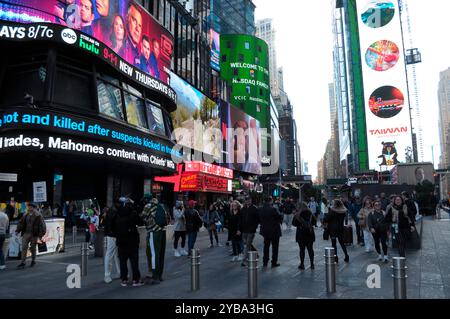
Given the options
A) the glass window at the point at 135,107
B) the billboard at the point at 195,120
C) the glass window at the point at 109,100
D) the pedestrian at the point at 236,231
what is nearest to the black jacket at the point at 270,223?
the pedestrian at the point at 236,231

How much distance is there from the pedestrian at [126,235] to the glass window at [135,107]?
11033 mm

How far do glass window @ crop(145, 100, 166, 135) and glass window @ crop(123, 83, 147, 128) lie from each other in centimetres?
41

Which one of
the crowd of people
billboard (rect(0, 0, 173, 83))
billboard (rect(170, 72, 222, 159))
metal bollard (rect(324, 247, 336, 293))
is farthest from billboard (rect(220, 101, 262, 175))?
metal bollard (rect(324, 247, 336, 293))

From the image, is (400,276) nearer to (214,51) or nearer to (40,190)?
(40,190)

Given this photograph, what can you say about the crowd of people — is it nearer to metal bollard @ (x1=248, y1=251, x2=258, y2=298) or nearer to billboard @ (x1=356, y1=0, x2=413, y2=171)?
metal bollard @ (x1=248, y1=251, x2=258, y2=298)

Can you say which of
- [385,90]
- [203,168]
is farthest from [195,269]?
[385,90]

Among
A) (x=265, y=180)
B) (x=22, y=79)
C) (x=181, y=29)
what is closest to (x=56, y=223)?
(x=22, y=79)

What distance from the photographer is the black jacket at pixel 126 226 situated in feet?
25.7

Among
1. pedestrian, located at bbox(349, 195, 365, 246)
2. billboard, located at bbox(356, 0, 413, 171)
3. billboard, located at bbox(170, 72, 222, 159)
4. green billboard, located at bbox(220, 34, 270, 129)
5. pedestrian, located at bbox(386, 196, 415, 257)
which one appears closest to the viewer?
pedestrian, located at bbox(386, 196, 415, 257)

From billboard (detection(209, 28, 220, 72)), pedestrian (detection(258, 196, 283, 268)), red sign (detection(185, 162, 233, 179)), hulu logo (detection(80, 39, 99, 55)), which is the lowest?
pedestrian (detection(258, 196, 283, 268))

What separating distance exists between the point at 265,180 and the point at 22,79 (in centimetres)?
7136

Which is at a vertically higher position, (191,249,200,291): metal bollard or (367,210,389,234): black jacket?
(367,210,389,234): black jacket

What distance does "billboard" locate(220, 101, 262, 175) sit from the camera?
46.1 m

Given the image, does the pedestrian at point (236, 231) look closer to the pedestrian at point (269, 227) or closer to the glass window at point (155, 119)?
the pedestrian at point (269, 227)
